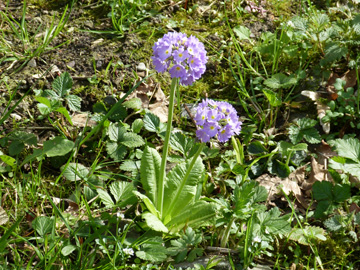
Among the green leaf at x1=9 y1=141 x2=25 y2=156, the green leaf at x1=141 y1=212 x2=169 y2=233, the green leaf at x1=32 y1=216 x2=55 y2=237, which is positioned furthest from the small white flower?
the green leaf at x1=9 y1=141 x2=25 y2=156

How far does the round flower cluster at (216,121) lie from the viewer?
6.38 ft

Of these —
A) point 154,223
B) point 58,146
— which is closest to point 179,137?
point 154,223

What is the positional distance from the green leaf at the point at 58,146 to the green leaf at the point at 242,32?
4.83 ft

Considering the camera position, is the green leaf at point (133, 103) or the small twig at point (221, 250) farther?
the green leaf at point (133, 103)

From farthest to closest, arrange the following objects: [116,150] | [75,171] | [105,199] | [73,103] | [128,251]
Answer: [73,103] < [116,150] < [75,171] < [105,199] < [128,251]

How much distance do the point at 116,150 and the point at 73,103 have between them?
440mm

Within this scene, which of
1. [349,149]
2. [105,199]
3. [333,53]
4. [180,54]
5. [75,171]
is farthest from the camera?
[333,53]

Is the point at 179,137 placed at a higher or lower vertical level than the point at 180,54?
lower

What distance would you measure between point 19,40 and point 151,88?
1.05m

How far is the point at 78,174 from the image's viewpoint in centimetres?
245

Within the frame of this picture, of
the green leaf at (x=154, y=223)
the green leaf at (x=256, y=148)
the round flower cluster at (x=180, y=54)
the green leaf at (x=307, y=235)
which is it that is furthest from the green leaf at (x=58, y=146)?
the green leaf at (x=307, y=235)

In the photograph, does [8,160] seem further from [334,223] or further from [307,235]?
[334,223]

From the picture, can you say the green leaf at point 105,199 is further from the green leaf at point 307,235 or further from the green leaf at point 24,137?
the green leaf at point 307,235

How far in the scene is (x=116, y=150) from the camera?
105 inches
